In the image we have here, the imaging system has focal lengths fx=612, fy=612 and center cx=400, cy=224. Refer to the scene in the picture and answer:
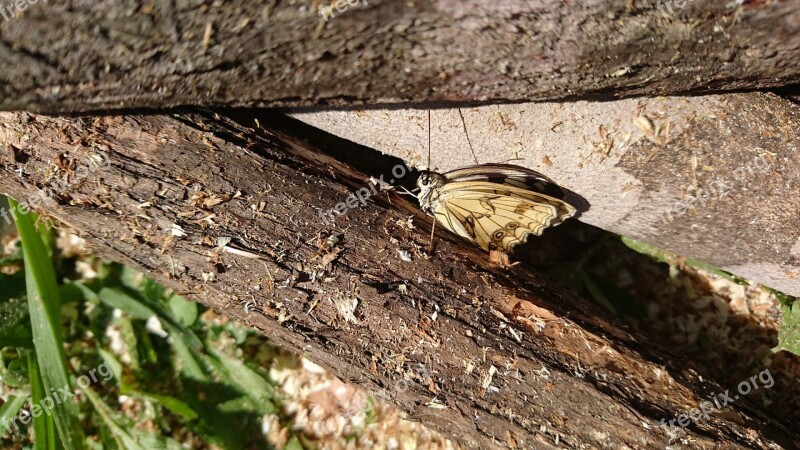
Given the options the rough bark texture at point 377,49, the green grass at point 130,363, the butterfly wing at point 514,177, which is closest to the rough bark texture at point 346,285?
the rough bark texture at point 377,49

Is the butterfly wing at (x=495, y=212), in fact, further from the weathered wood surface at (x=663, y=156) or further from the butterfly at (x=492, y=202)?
the weathered wood surface at (x=663, y=156)

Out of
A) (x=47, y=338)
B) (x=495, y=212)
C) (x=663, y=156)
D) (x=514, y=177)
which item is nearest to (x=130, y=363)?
(x=47, y=338)

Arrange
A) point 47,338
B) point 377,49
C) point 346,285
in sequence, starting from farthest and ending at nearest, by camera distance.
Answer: point 47,338
point 346,285
point 377,49

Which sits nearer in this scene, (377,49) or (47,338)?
(377,49)

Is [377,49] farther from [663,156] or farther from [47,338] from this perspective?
[47,338]

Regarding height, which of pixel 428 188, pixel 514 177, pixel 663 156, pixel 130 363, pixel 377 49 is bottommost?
pixel 130 363

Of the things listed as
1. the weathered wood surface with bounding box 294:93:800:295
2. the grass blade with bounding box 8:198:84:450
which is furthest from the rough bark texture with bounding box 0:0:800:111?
the grass blade with bounding box 8:198:84:450

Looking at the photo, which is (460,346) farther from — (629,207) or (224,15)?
(224,15)
